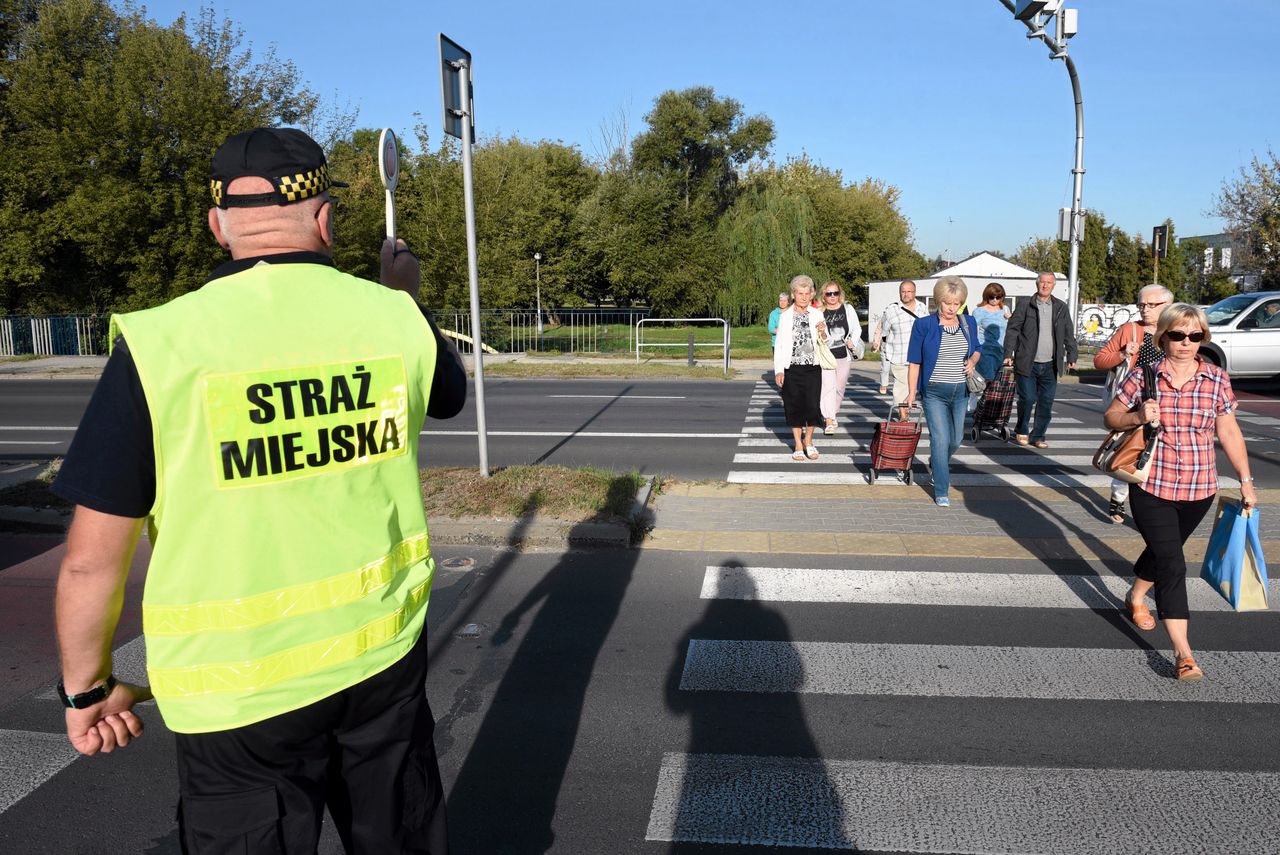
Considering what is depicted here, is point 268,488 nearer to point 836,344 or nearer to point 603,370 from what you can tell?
point 836,344

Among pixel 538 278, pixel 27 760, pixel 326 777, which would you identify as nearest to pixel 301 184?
pixel 326 777

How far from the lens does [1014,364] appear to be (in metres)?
10.7

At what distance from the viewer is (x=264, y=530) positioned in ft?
6.06

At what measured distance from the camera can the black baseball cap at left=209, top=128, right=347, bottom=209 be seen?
1.93 meters

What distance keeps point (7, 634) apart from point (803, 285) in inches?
280

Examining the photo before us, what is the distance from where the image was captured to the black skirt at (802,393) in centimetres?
969

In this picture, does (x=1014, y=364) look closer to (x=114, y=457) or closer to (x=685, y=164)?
(x=114, y=457)

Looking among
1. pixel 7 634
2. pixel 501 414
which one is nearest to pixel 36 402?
pixel 501 414

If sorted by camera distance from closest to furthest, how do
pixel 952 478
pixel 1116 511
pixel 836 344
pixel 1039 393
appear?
pixel 1116 511 < pixel 952 478 < pixel 1039 393 < pixel 836 344

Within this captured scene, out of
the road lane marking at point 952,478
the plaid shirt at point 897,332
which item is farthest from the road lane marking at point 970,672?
the plaid shirt at point 897,332

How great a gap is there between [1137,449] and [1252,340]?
1511cm

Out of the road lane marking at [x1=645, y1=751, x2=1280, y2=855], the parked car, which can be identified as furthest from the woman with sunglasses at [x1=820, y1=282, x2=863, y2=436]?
the parked car

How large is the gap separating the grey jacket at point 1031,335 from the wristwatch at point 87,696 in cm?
1015

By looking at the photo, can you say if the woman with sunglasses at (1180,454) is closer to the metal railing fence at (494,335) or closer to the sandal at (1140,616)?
the sandal at (1140,616)
